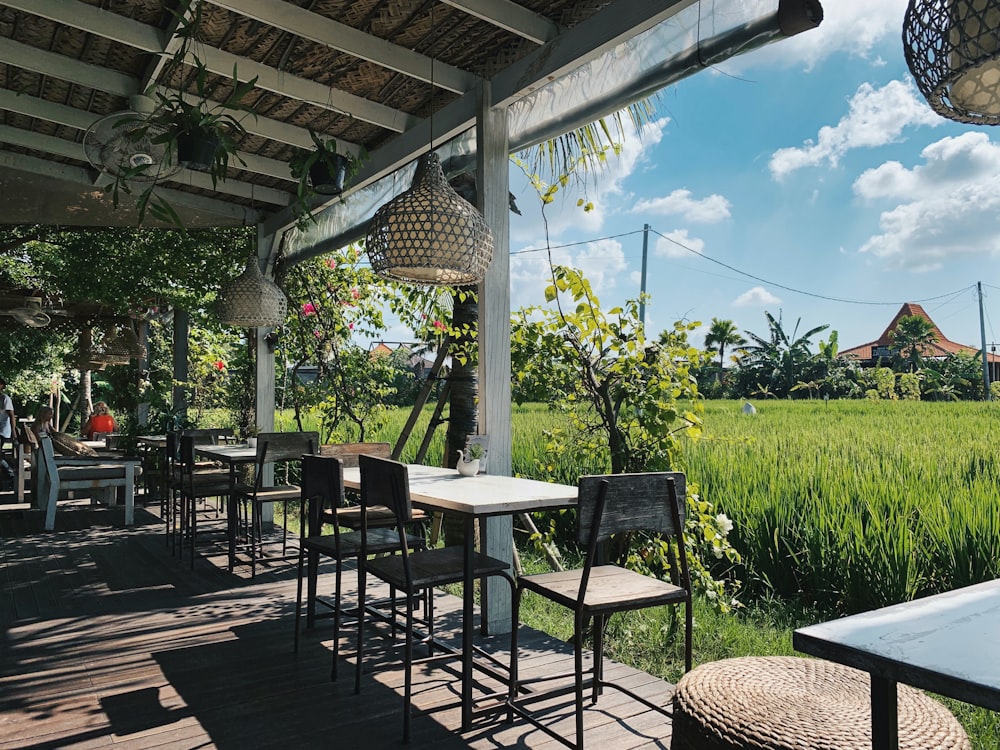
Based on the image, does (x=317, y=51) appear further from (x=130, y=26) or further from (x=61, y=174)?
(x=61, y=174)

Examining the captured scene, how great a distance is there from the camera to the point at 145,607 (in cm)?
392

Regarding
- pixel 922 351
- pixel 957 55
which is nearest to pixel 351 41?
pixel 957 55

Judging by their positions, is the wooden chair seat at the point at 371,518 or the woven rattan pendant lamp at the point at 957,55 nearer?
the woven rattan pendant lamp at the point at 957,55

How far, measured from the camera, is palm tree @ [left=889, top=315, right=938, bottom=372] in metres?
41.2

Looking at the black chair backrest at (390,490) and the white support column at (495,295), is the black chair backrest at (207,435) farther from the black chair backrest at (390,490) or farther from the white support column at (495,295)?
the black chair backrest at (390,490)

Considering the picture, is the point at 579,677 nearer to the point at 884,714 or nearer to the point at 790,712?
the point at 790,712

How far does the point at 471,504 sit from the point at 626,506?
1.66 ft

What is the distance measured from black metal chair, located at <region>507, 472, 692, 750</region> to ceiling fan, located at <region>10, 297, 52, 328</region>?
688cm

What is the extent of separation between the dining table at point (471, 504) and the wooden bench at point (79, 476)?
4.86 m

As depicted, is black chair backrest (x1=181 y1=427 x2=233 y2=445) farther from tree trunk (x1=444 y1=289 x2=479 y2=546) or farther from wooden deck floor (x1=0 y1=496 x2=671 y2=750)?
tree trunk (x1=444 y1=289 x2=479 y2=546)

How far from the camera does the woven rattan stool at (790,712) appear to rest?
131 centimetres

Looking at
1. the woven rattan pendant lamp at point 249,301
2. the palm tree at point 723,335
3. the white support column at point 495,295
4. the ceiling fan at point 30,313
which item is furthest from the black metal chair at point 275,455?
the palm tree at point 723,335

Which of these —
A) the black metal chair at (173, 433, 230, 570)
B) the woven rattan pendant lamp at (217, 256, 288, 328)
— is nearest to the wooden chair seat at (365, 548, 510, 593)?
the black metal chair at (173, 433, 230, 570)

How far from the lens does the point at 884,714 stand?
1003 mm
